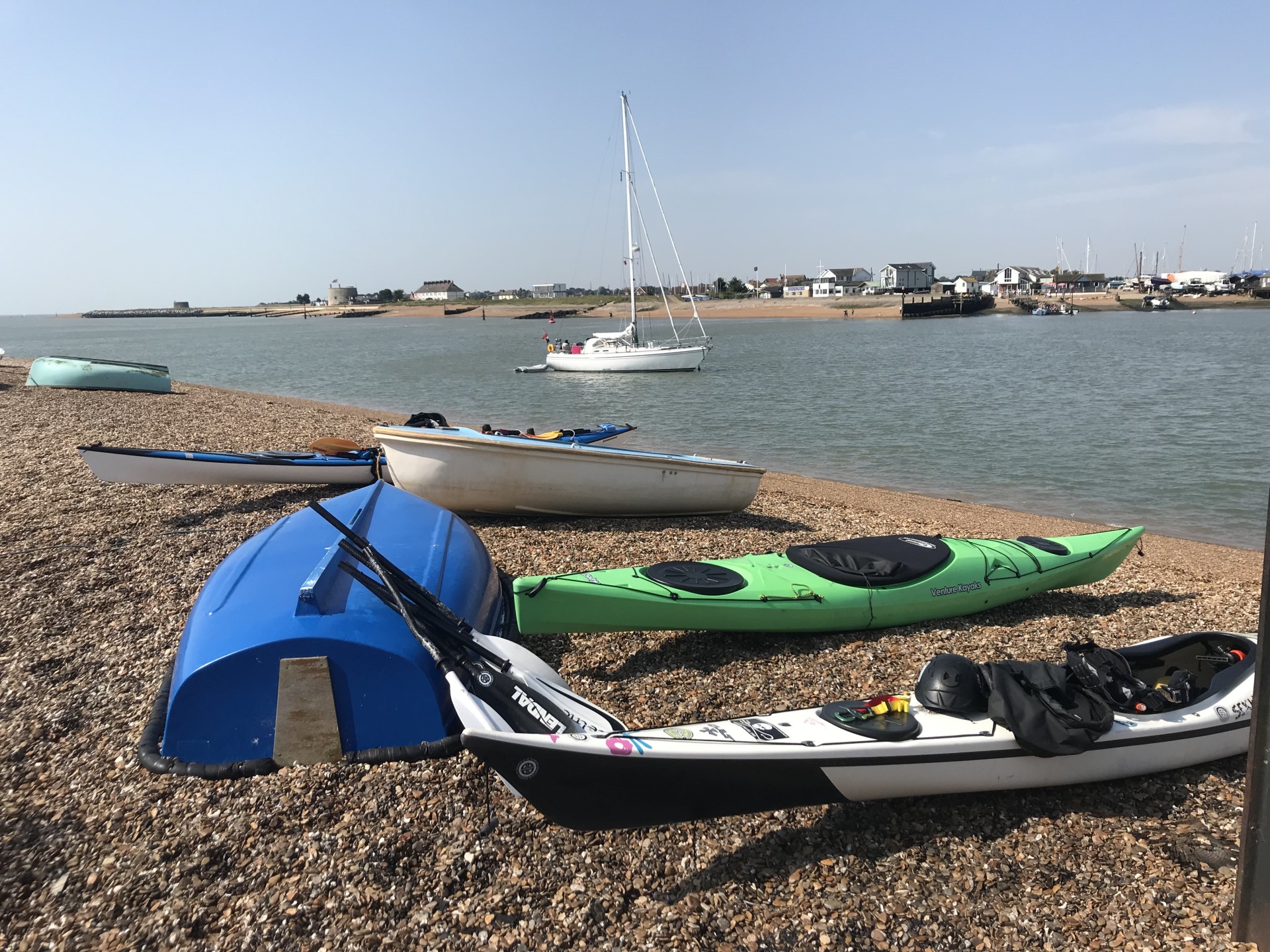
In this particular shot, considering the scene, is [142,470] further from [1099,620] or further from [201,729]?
[1099,620]

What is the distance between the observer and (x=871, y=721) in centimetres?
378

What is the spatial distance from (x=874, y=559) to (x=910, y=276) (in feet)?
466

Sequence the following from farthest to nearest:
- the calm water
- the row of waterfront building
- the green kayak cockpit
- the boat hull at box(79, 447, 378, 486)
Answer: the row of waterfront building < the calm water < the boat hull at box(79, 447, 378, 486) < the green kayak cockpit

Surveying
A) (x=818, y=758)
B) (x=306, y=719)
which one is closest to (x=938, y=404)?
(x=818, y=758)

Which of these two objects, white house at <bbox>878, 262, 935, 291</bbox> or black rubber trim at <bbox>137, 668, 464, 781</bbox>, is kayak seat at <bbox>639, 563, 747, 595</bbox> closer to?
black rubber trim at <bbox>137, 668, 464, 781</bbox>

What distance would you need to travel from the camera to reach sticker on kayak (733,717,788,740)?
11.8 feet

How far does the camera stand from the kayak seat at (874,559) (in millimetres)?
5770

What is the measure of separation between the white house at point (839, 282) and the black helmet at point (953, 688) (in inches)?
5675

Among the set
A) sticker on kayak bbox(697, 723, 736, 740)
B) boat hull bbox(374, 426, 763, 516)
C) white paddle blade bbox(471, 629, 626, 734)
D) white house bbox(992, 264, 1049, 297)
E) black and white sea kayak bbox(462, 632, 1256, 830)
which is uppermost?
white house bbox(992, 264, 1049, 297)

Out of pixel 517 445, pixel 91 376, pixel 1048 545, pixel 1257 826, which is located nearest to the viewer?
pixel 1257 826

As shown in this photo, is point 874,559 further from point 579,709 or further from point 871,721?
point 579,709

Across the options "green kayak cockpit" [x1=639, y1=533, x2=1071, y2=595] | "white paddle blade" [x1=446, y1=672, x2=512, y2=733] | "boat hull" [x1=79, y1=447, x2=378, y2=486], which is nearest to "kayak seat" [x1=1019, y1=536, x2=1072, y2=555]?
"green kayak cockpit" [x1=639, y1=533, x2=1071, y2=595]

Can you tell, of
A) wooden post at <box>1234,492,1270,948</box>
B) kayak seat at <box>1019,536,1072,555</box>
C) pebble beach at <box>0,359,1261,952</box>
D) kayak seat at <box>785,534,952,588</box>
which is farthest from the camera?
kayak seat at <box>1019,536,1072,555</box>

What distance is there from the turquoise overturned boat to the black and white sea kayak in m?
25.6
